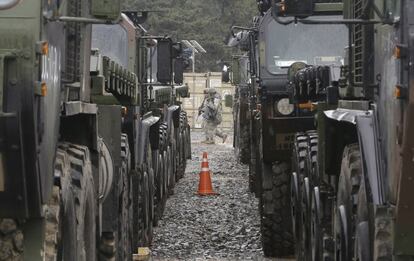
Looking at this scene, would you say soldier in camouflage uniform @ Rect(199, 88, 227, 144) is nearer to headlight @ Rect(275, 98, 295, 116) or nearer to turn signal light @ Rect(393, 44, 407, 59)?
headlight @ Rect(275, 98, 295, 116)

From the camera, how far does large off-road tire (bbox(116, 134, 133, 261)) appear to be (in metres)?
7.84

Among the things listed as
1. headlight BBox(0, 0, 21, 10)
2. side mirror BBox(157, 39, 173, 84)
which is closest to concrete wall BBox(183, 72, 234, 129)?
side mirror BBox(157, 39, 173, 84)

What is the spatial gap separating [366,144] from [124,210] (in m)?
3.78

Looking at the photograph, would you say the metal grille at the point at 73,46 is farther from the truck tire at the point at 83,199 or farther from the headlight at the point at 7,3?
the headlight at the point at 7,3

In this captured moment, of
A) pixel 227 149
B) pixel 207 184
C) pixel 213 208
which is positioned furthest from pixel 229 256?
pixel 227 149

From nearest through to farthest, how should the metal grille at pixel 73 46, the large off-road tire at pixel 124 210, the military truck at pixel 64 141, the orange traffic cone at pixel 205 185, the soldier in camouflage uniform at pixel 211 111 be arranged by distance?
the military truck at pixel 64 141, the metal grille at pixel 73 46, the large off-road tire at pixel 124 210, the orange traffic cone at pixel 205 185, the soldier in camouflage uniform at pixel 211 111

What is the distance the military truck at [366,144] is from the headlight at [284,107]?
2.12m

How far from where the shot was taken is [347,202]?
5.53 meters

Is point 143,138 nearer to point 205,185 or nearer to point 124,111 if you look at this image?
point 124,111

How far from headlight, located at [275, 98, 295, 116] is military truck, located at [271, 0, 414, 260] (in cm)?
212

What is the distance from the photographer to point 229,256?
10.1m

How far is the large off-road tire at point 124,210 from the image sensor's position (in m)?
7.84

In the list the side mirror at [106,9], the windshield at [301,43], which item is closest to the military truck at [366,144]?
the side mirror at [106,9]

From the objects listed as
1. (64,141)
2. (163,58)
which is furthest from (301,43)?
(64,141)
